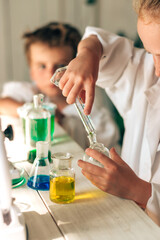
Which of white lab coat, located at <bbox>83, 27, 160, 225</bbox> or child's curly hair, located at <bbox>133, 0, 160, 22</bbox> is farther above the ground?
child's curly hair, located at <bbox>133, 0, 160, 22</bbox>

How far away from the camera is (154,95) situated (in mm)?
1045

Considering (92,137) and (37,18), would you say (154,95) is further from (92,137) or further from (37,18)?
(37,18)

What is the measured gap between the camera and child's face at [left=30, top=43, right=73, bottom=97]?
1.58m

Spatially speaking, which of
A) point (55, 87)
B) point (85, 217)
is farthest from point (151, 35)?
point (55, 87)

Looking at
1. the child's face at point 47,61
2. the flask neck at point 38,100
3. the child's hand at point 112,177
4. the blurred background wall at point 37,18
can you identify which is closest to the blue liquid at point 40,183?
the child's hand at point 112,177

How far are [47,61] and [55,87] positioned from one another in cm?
14

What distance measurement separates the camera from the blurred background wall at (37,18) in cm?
233

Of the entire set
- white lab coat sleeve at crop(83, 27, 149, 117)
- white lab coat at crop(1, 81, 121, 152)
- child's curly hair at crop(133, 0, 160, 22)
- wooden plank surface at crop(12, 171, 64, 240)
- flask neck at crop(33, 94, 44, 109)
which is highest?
child's curly hair at crop(133, 0, 160, 22)

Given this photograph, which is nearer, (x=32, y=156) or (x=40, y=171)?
(x=40, y=171)

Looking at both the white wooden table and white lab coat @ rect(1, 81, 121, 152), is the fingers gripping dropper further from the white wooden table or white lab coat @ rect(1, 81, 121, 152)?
white lab coat @ rect(1, 81, 121, 152)

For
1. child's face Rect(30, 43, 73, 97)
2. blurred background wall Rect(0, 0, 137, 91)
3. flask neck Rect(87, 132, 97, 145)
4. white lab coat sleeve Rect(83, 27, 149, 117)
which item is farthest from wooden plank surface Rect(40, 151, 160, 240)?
blurred background wall Rect(0, 0, 137, 91)

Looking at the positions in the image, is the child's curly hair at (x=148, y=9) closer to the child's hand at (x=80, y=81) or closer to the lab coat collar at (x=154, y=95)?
the child's hand at (x=80, y=81)

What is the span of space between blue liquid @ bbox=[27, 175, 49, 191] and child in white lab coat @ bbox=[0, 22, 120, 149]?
29.0 inches

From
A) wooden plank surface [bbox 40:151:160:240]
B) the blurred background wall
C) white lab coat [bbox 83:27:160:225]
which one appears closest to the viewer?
wooden plank surface [bbox 40:151:160:240]
